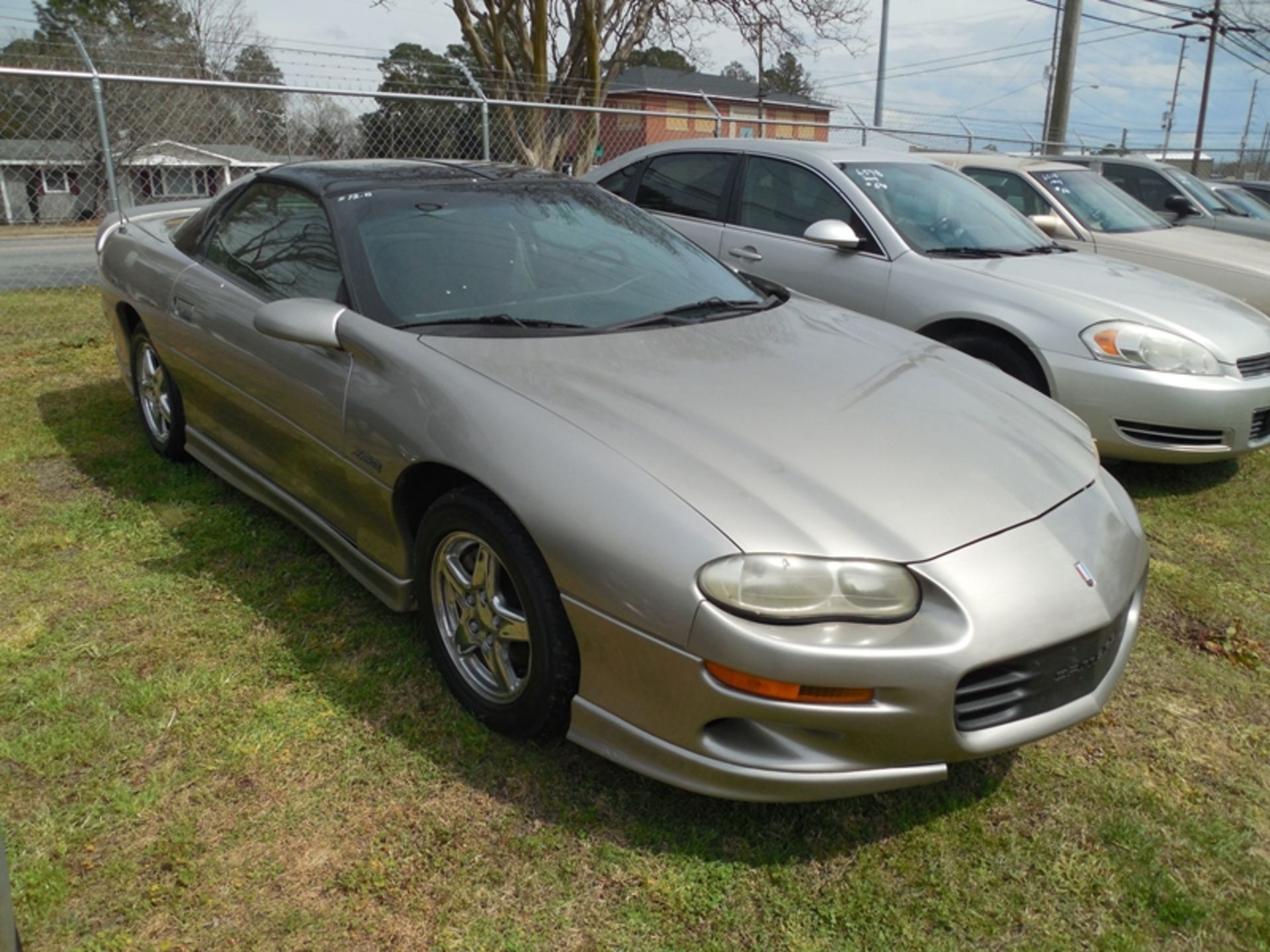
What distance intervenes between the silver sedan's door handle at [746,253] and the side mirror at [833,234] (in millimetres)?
384

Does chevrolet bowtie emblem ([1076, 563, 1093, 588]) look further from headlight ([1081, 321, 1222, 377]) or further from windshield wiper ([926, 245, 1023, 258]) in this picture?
windshield wiper ([926, 245, 1023, 258])

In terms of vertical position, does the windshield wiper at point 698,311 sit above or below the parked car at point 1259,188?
above

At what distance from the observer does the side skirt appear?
279cm

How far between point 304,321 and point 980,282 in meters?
3.28

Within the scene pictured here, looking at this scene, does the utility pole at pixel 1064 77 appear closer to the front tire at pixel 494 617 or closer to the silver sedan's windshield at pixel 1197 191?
the silver sedan's windshield at pixel 1197 191

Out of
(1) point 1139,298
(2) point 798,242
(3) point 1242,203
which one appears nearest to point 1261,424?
(1) point 1139,298

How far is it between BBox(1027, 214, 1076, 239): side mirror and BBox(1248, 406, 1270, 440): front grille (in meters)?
2.33

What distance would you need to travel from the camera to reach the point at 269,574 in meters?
3.39

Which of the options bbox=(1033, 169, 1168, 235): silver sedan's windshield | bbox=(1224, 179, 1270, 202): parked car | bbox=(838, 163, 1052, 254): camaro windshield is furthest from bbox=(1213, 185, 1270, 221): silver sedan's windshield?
bbox=(838, 163, 1052, 254): camaro windshield

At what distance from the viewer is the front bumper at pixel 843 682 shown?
1.94 meters

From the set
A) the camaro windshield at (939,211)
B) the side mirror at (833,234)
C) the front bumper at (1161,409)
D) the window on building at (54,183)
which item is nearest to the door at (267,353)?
the side mirror at (833,234)

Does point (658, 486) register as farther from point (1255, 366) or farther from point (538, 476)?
point (1255, 366)

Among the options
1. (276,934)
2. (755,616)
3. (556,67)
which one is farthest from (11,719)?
(556,67)

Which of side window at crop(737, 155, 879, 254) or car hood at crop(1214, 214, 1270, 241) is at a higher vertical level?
side window at crop(737, 155, 879, 254)
